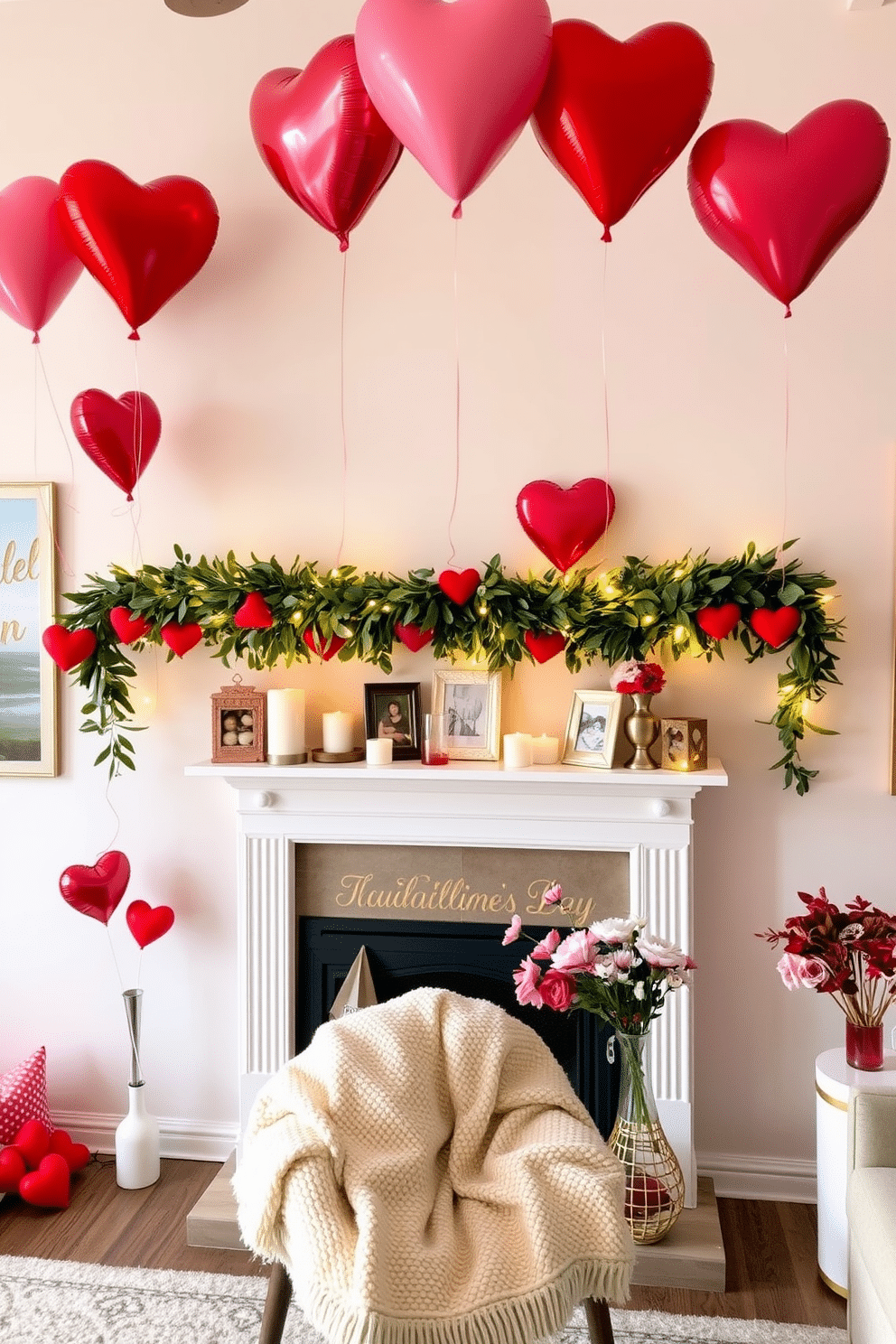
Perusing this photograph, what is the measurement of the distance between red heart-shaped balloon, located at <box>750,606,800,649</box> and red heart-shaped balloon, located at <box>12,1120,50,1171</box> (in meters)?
2.20

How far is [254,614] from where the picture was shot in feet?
8.18

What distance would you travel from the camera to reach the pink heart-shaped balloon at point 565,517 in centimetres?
250

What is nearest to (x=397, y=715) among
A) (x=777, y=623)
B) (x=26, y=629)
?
(x=777, y=623)

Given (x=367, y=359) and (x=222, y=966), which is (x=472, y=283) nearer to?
(x=367, y=359)

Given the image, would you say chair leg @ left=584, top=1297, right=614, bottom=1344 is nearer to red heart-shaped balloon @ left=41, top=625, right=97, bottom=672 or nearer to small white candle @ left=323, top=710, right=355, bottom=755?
small white candle @ left=323, top=710, right=355, bottom=755

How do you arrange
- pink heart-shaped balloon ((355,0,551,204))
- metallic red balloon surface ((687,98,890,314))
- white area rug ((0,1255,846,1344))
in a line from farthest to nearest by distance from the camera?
white area rug ((0,1255,846,1344)) < metallic red balloon surface ((687,98,890,314)) < pink heart-shaped balloon ((355,0,551,204))

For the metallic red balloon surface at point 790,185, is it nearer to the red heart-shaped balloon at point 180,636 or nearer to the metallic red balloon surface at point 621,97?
the metallic red balloon surface at point 621,97

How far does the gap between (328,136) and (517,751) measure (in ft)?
4.48

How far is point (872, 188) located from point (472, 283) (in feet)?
3.44

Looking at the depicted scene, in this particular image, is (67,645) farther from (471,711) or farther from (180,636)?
(471,711)

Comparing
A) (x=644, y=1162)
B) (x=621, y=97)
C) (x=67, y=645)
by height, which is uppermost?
(x=621, y=97)

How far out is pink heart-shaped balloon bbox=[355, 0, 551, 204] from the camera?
167 centimetres

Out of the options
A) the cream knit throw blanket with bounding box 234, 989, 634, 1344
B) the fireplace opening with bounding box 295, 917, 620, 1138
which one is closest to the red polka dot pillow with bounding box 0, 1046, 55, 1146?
the fireplace opening with bounding box 295, 917, 620, 1138

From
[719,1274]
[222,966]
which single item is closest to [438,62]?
[222,966]
